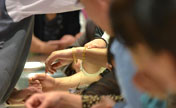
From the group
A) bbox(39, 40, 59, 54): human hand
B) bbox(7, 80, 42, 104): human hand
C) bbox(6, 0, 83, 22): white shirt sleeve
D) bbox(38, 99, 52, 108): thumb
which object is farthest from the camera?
bbox(39, 40, 59, 54): human hand

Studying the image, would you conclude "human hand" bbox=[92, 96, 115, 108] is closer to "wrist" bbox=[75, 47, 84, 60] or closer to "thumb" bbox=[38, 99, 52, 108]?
"thumb" bbox=[38, 99, 52, 108]

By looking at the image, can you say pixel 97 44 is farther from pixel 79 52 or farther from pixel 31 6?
pixel 31 6

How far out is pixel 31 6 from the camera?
0.70 metres

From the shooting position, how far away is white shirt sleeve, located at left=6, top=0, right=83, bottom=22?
70cm

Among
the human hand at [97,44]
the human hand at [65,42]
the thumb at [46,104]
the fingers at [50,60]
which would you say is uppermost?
the thumb at [46,104]

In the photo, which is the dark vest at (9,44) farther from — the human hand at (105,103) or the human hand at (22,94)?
the human hand at (105,103)

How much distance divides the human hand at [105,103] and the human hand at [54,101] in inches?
1.3

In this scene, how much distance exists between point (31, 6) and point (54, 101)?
30cm

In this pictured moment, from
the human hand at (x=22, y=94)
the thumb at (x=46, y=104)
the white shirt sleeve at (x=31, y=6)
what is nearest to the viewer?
the thumb at (x=46, y=104)

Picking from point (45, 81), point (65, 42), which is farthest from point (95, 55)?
point (65, 42)

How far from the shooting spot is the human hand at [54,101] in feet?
1.53

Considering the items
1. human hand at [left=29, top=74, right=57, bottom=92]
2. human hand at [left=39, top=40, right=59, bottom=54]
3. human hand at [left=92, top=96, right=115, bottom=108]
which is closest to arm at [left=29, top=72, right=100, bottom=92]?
human hand at [left=29, top=74, right=57, bottom=92]

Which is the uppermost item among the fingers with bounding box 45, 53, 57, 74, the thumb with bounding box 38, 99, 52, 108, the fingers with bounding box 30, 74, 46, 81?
the thumb with bounding box 38, 99, 52, 108

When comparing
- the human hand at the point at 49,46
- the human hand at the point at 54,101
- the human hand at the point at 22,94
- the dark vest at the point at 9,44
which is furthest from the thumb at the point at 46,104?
the human hand at the point at 49,46
